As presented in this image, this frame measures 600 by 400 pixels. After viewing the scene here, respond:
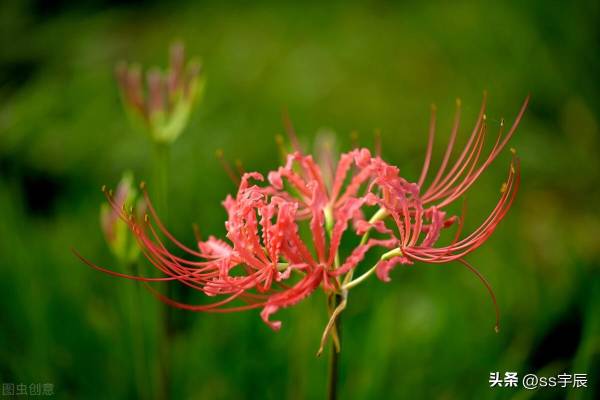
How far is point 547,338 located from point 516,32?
1916 millimetres

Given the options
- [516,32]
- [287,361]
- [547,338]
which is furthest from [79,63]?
[547,338]

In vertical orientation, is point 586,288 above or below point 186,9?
below

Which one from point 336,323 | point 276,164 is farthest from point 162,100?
point 276,164

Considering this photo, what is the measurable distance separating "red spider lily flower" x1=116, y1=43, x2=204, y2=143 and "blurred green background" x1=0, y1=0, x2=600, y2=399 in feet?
1.31

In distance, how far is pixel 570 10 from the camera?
2.87 metres

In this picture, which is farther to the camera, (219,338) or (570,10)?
(570,10)

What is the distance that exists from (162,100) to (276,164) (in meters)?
1.26

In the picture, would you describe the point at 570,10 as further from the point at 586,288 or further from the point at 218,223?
the point at 218,223

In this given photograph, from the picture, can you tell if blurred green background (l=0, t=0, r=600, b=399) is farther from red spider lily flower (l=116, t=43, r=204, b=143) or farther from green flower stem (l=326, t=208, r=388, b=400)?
green flower stem (l=326, t=208, r=388, b=400)

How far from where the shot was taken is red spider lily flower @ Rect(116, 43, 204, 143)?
1.41 metres

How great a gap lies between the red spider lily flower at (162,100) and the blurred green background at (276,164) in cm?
40

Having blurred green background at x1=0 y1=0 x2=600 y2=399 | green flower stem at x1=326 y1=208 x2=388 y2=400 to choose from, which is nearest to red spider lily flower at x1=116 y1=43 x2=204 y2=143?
blurred green background at x1=0 y1=0 x2=600 y2=399

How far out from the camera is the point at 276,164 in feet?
8.75

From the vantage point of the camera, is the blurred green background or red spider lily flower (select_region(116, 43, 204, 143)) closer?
red spider lily flower (select_region(116, 43, 204, 143))
